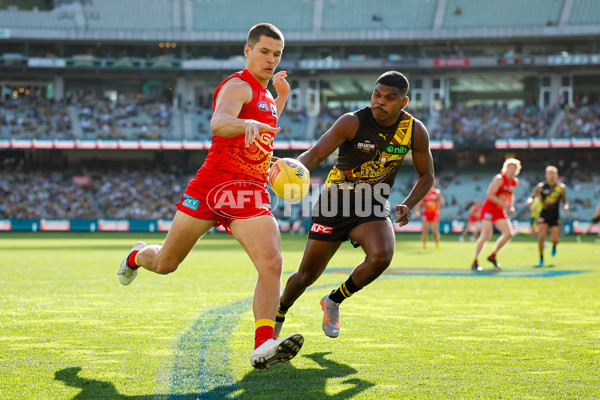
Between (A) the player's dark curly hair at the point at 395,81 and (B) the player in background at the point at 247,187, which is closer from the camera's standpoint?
(B) the player in background at the point at 247,187

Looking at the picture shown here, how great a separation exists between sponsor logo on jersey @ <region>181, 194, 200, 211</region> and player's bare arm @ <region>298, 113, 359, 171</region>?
1.16 metres

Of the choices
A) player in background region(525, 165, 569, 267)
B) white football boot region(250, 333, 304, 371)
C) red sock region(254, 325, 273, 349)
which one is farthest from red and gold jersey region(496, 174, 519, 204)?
white football boot region(250, 333, 304, 371)

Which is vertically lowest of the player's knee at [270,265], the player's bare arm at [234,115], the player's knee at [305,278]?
the player's knee at [305,278]

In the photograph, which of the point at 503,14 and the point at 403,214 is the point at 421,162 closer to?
the point at 403,214

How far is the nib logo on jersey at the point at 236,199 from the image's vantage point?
512 cm

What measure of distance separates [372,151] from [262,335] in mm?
2264

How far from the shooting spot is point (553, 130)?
146 feet

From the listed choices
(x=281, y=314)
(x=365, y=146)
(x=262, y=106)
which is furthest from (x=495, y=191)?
(x=262, y=106)

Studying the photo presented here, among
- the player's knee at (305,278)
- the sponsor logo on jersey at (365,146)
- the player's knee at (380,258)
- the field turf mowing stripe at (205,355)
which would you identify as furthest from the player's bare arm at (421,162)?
the field turf mowing stripe at (205,355)

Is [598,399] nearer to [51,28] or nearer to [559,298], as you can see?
[559,298]

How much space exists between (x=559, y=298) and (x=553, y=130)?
3773 cm

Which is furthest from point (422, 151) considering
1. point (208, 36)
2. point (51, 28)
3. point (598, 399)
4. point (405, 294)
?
point (51, 28)

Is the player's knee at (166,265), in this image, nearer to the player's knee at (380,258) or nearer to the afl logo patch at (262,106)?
the afl logo patch at (262,106)

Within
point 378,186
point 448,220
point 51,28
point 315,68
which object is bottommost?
point 448,220
